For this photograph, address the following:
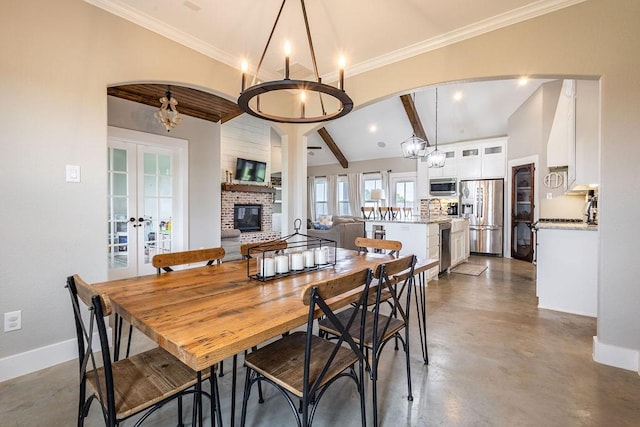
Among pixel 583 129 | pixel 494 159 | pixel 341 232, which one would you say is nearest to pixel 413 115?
pixel 494 159

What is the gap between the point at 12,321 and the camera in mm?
2014

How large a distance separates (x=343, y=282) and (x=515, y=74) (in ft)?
8.18

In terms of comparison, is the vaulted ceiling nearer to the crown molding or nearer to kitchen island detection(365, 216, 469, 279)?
the crown molding

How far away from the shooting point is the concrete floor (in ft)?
5.32

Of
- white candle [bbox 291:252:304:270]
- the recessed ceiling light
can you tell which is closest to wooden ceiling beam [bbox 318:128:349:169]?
the recessed ceiling light

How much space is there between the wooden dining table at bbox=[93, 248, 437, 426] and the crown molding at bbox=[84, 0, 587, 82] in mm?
2216

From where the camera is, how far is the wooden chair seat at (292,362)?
4.13 ft

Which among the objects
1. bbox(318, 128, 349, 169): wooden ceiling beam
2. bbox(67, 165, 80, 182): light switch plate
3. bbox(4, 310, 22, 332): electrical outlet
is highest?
bbox(318, 128, 349, 169): wooden ceiling beam

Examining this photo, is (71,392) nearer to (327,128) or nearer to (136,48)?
(136,48)

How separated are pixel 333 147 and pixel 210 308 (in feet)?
29.3

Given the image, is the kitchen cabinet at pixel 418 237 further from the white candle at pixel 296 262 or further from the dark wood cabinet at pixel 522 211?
the dark wood cabinet at pixel 522 211

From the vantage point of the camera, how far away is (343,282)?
4.09ft

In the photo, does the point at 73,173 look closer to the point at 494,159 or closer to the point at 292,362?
the point at 292,362

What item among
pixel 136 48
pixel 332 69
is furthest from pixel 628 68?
pixel 136 48
